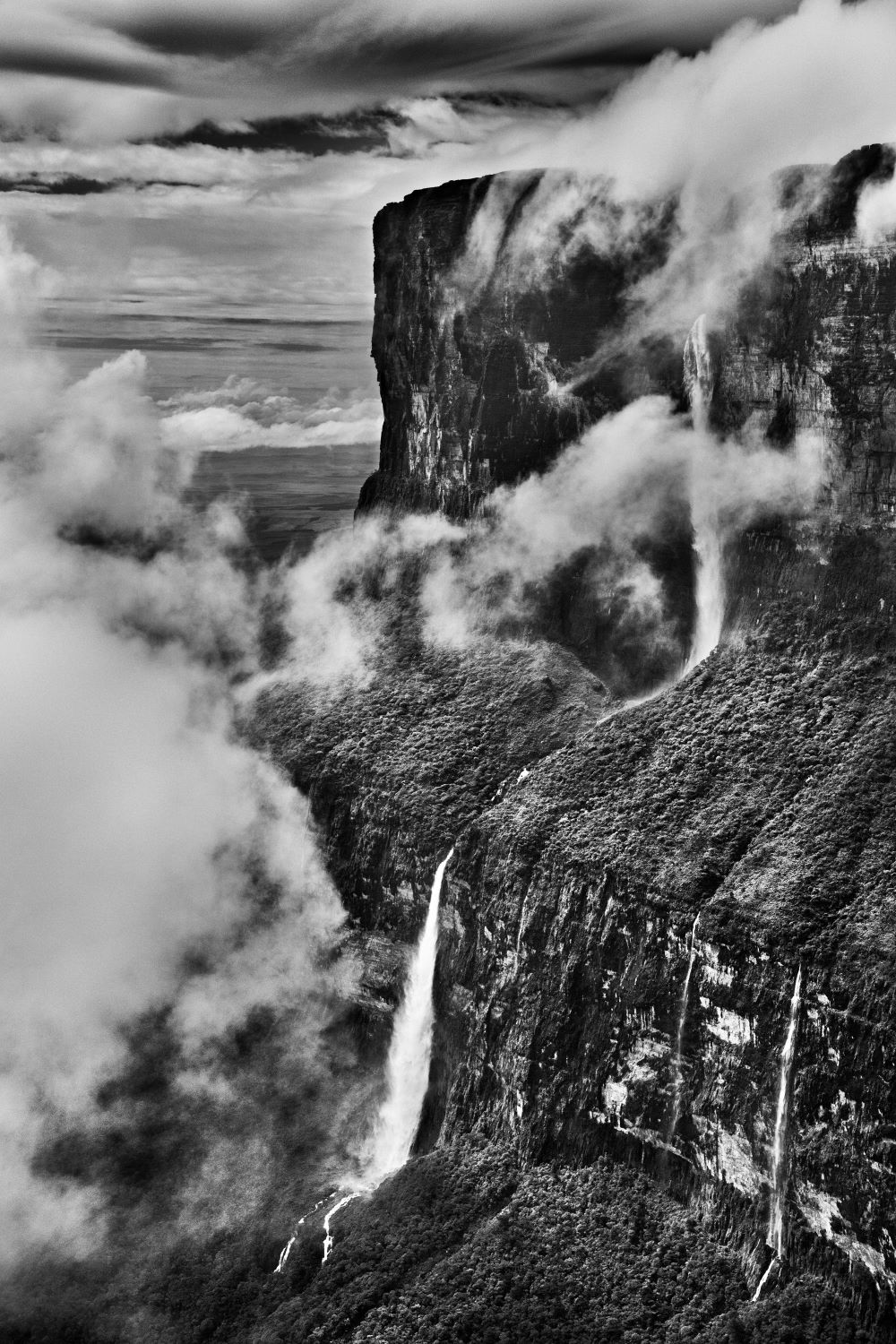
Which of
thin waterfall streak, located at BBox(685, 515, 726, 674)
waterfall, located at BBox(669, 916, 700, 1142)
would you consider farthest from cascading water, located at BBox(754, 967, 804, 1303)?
thin waterfall streak, located at BBox(685, 515, 726, 674)

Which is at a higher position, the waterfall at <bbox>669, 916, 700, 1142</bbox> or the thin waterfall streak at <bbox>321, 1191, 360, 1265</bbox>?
the waterfall at <bbox>669, 916, 700, 1142</bbox>

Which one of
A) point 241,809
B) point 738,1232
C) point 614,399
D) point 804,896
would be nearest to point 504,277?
point 614,399

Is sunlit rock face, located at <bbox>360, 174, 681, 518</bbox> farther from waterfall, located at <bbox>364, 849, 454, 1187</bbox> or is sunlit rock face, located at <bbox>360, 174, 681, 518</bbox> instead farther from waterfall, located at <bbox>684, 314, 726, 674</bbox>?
waterfall, located at <bbox>364, 849, 454, 1187</bbox>

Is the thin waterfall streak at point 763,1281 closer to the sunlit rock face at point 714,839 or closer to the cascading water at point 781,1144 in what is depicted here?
the cascading water at point 781,1144

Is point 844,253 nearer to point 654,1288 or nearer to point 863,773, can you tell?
point 863,773

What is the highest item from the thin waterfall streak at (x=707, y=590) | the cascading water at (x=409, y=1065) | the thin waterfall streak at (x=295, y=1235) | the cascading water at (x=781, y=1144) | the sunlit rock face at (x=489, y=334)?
the sunlit rock face at (x=489, y=334)

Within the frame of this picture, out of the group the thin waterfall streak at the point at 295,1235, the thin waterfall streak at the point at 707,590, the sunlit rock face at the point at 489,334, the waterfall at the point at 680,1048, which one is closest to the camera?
the waterfall at the point at 680,1048

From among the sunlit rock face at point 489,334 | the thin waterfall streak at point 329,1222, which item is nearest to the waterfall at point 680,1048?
the thin waterfall streak at point 329,1222
